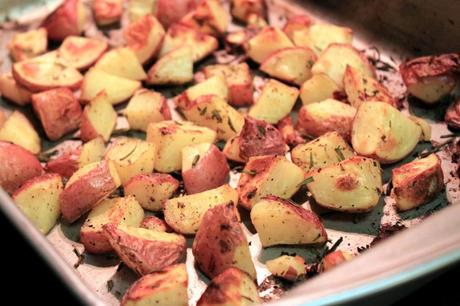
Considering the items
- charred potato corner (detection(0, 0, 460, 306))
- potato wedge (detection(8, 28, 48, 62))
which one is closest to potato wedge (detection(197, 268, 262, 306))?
charred potato corner (detection(0, 0, 460, 306))

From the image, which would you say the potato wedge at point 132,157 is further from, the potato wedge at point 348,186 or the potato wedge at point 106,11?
the potato wedge at point 106,11

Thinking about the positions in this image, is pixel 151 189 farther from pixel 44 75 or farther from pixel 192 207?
pixel 44 75

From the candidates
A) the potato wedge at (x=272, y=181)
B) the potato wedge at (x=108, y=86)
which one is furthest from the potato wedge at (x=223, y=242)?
the potato wedge at (x=108, y=86)

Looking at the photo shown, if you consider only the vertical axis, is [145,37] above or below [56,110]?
above

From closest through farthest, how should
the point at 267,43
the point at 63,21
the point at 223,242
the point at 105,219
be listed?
the point at 223,242, the point at 105,219, the point at 267,43, the point at 63,21

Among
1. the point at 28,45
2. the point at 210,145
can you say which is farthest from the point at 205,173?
the point at 28,45

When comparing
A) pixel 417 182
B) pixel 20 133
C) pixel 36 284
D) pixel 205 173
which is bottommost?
pixel 36 284

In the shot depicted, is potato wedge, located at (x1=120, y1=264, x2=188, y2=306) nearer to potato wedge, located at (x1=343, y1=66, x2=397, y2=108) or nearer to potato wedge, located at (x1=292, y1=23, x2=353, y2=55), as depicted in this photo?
potato wedge, located at (x1=343, y1=66, x2=397, y2=108)
